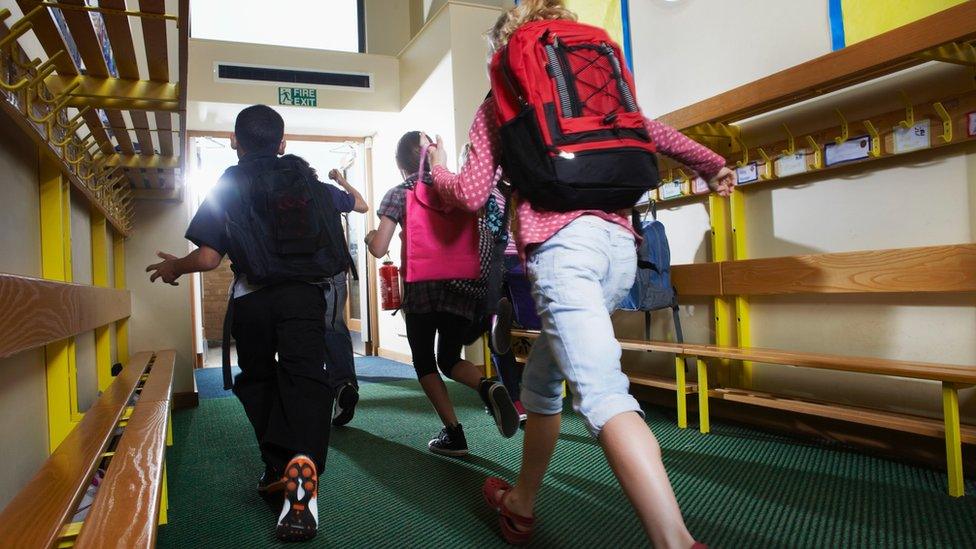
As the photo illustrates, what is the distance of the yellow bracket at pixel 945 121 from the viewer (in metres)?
2.05

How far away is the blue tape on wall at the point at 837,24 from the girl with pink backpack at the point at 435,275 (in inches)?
65.7

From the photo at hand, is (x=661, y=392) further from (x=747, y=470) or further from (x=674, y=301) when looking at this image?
(x=747, y=470)

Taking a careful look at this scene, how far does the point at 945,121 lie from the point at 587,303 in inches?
71.1

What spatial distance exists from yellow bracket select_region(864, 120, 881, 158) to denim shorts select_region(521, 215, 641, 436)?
64.6 inches

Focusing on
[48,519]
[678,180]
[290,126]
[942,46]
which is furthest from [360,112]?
[48,519]

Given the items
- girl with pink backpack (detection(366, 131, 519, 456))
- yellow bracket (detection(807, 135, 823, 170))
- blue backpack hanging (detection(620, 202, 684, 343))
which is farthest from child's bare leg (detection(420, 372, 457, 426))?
yellow bracket (detection(807, 135, 823, 170))

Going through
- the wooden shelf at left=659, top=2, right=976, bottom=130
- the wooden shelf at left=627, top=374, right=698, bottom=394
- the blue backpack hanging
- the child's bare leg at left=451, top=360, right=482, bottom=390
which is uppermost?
the wooden shelf at left=659, top=2, right=976, bottom=130

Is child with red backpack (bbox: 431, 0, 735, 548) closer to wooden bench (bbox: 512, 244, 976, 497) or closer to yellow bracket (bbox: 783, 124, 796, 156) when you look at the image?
wooden bench (bbox: 512, 244, 976, 497)

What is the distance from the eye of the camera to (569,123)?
3.64 feet

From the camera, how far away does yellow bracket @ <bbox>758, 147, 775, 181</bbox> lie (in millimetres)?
2697

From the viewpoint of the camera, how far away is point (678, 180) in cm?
322

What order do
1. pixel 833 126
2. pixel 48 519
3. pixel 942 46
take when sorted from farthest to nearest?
pixel 833 126 → pixel 942 46 → pixel 48 519

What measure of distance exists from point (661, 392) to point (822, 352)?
0.99 metres

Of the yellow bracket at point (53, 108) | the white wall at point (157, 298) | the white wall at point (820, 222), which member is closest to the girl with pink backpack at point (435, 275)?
the yellow bracket at point (53, 108)
